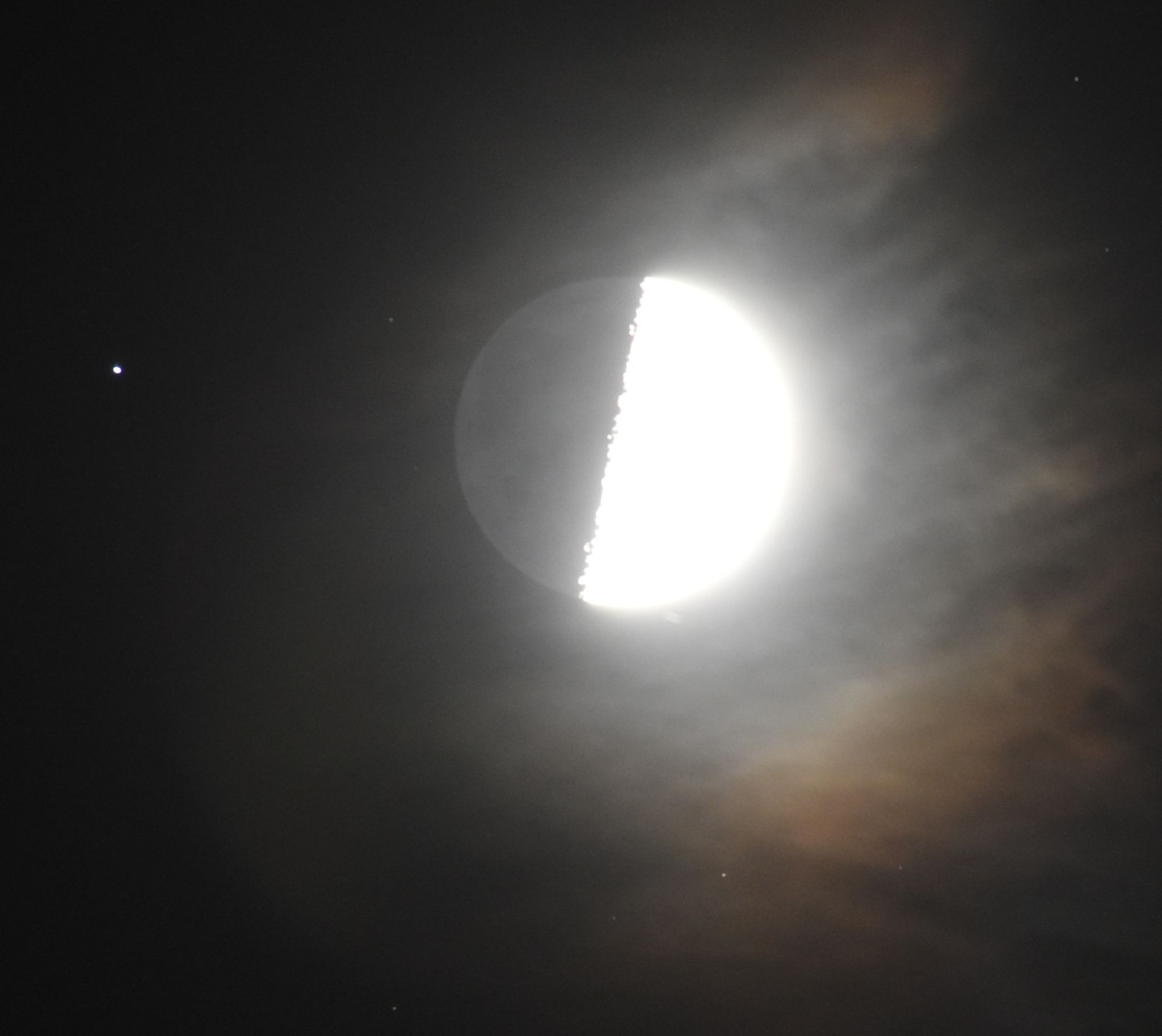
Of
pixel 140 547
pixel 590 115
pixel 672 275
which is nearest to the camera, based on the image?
pixel 590 115

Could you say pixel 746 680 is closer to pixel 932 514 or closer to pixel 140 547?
pixel 932 514

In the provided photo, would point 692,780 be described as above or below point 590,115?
below

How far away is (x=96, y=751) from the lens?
9.01 feet

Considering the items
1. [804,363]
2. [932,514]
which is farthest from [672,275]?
[932,514]

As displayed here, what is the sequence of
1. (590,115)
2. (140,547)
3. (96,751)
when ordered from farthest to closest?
(96,751), (140,547), (590,115)

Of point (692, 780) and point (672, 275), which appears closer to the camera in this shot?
point (672, 275)

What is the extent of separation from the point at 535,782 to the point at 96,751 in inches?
60.9

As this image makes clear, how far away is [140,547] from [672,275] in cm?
191

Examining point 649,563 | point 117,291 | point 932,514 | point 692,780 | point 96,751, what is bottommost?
point 96,751

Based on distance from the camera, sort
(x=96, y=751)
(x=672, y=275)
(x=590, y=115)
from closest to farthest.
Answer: (x=590, y=115) < (x=672, y=275) < (x=96, y=751)

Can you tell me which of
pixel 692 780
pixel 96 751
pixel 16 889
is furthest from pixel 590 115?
pixel 16 889

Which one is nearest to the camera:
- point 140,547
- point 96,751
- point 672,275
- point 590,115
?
point 590,115

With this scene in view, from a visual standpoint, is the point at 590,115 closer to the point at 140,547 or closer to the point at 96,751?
the point at 140,547

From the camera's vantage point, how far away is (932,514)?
→ 240cm
